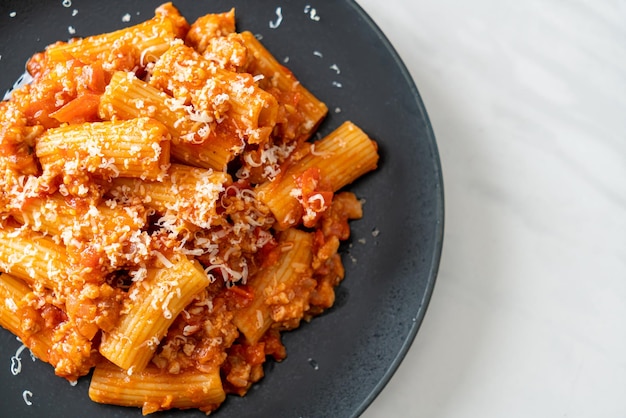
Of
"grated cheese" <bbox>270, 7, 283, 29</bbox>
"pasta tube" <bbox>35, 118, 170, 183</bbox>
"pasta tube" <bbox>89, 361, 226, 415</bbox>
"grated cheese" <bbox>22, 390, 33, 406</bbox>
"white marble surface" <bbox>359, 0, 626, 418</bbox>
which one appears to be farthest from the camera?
"white marble surface" <bbox>359, 0, 626, 418</bbox>

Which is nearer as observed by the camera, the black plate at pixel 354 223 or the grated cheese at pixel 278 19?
the black plate at pixel 354 223

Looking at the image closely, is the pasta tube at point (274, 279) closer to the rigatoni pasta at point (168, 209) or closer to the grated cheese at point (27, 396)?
the rigatoni pasta at point (168, 209)

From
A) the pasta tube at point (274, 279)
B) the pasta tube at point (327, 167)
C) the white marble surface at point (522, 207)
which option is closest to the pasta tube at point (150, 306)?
the pasta tube at point (274, 279)

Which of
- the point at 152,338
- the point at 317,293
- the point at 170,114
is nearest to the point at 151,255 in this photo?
the point at 152,338

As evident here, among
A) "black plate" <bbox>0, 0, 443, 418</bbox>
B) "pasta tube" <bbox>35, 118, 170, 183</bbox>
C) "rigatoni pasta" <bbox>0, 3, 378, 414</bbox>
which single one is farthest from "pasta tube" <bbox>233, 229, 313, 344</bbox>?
"pasta tube" <bbox>35, 118, 170, 183</bbox>

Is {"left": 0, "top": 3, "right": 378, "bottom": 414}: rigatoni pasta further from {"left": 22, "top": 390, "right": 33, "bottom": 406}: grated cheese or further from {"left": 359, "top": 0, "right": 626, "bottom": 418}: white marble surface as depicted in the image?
{"left": 359, "top": 0, "right": 626, "bottom": 418}: white marble surface

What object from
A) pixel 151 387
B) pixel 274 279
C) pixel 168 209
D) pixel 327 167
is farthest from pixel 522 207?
pixel 151 387

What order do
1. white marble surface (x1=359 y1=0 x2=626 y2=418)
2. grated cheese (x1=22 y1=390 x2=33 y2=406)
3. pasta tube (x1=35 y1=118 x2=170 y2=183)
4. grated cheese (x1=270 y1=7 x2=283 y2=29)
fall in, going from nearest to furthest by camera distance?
pasta tube (x1=35 y1=118 x2=170 y2=183), grated cheese (x1=22 y1=390 x2=33 y2=406), grated cheese (x1=270 y1=7 x2=283 y2=29), white marble surface (x1=359 y1=0 x2=626 y2=418)
